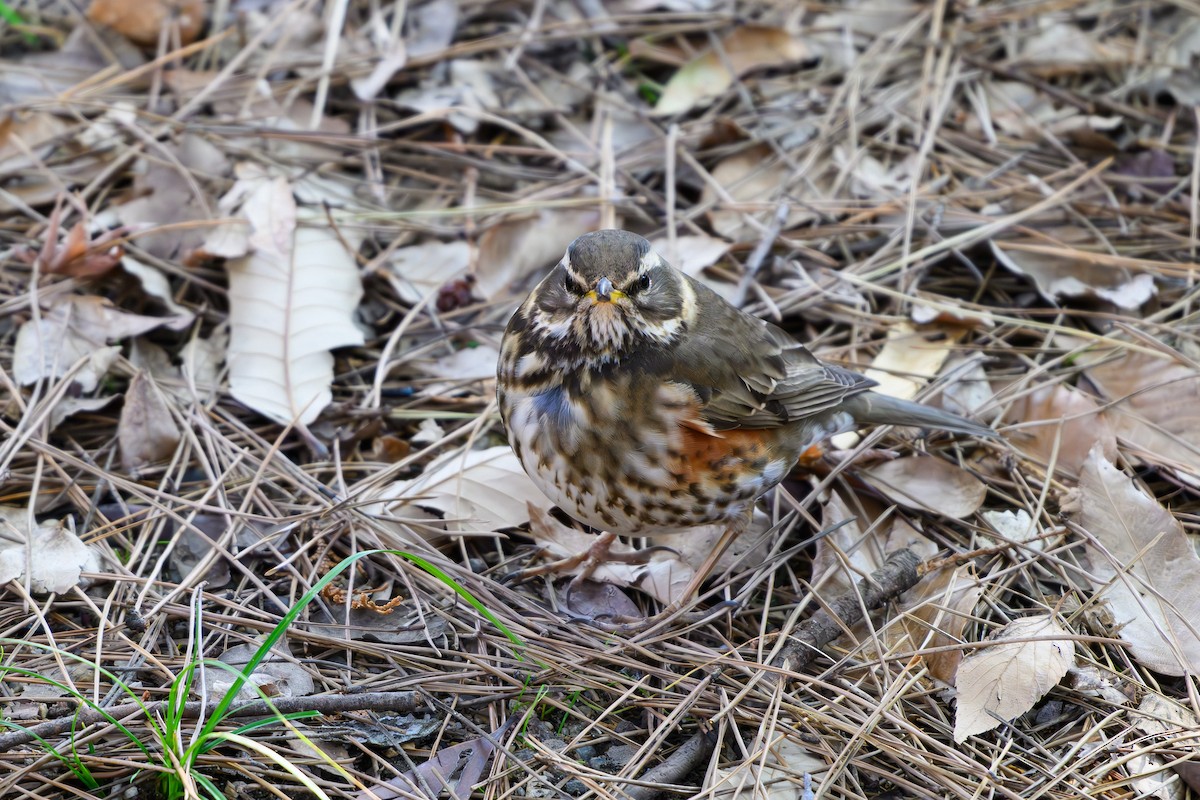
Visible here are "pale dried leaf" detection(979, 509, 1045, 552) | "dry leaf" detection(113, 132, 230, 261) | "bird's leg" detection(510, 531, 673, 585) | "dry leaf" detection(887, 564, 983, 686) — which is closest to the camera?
"dry leaf" detection(887, 564, 983, 686)

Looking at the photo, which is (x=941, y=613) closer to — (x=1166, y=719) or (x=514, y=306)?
(x=1166, y=719)

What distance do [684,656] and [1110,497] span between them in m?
1.81

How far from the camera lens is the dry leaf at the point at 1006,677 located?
3.62 meters

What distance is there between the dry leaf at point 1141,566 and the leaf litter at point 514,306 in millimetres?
17

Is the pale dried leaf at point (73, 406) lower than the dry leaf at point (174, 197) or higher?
lower

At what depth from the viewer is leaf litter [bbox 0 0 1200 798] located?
12.0 ft

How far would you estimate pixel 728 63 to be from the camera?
21.0 ft

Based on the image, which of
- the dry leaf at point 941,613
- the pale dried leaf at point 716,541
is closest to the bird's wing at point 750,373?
the pale dried leaf at point 716,541

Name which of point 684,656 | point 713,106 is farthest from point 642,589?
point 713,106

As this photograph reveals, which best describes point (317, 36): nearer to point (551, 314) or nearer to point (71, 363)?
point (71, 363)

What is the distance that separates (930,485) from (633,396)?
1505 mm

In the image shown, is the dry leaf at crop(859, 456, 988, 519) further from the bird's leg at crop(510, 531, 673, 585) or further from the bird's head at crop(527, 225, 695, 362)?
the bird's head at crop(527, 225, 695, 362)

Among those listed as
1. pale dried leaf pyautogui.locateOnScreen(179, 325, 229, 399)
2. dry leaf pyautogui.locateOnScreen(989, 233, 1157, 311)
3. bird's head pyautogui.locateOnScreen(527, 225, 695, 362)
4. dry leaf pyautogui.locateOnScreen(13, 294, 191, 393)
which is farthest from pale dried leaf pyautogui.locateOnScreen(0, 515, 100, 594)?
dry leaf pyautogui.locateOnScreen(989, 233, 1157, 311)

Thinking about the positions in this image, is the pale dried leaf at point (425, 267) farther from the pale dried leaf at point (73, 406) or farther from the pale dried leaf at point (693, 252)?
the pale dried leaf at point (73, 406)
